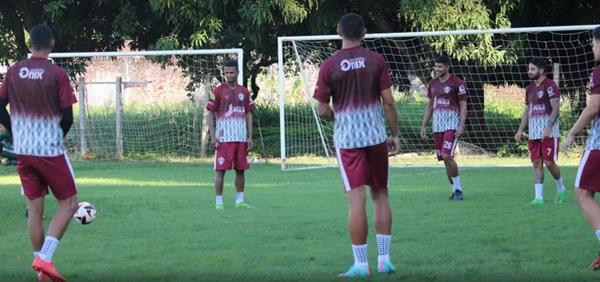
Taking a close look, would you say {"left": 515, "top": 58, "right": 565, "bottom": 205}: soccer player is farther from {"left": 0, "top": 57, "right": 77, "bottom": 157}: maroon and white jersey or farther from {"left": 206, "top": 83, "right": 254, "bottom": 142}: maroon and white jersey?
{"left": 0, "top": 57, "right": 77, "bottom": 157}: maroon and white jersey

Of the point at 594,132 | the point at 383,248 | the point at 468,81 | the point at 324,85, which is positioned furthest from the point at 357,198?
the point at 468,81

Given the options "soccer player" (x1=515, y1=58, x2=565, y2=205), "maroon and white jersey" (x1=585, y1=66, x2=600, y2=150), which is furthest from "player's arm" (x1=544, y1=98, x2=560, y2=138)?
"maroon and white jersey" (x1=585, y1=66, x2=600, y2=150)

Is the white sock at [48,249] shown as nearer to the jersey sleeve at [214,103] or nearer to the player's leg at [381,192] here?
the player's leg at [381,192]

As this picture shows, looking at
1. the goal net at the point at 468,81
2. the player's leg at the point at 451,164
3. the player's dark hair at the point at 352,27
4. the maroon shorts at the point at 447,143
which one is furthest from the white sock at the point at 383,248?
the goal net at the point at 468,81

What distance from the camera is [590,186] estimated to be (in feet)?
27.2

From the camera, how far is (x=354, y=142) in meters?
8.08

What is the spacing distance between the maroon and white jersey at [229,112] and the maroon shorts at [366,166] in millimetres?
6149

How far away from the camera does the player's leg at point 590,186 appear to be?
27.1ft

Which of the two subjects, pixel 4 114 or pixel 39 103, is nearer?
pixel 39 103

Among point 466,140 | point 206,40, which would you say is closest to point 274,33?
point 206,40

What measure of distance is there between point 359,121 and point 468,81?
1771 centimetres

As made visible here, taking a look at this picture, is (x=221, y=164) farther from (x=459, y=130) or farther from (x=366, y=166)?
(x=366, y=166)

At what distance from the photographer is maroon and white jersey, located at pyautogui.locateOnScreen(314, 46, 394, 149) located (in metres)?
8.00

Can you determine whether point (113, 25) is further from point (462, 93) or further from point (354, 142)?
point (354, 142)
